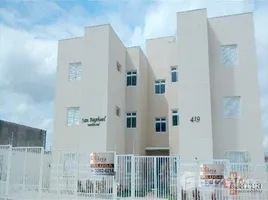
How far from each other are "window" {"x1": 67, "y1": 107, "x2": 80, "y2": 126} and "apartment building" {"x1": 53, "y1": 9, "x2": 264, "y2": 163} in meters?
0.07

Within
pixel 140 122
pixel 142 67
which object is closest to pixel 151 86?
pixel 142 67

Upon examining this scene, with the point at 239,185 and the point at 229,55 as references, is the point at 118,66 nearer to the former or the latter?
the point at 229,55

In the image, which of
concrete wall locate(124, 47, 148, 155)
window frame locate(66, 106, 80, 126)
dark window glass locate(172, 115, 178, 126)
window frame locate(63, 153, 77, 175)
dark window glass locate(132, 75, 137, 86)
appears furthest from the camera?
dark window glass locate(132, 75, 137, 86)

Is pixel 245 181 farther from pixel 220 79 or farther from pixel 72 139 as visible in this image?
pixel 72 139

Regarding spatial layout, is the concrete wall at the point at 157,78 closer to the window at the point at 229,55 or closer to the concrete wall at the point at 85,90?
the window at the point at 229,55

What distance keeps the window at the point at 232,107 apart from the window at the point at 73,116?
1032 cm

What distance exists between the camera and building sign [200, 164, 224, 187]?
13375mm

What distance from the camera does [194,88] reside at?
20.3 meters

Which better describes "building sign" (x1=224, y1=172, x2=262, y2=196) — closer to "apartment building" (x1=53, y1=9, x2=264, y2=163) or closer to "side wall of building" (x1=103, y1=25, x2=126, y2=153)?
"apartment building" (x1=53, y1=9, x2=264, y2=163)

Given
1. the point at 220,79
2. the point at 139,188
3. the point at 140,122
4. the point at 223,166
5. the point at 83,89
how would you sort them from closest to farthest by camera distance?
1. the point at 223,166
2. the point at 139,188
3. the point at 220,79
4. the point at 83,89
5. the point at 140,122

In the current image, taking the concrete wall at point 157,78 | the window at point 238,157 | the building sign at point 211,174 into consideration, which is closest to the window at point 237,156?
the window at point 238,157

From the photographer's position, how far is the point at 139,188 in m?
15.2

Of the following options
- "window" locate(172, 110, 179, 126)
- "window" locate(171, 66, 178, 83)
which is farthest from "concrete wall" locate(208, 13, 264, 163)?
"window" locate(171, 66, 178, 83)

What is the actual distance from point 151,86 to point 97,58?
260 inches
